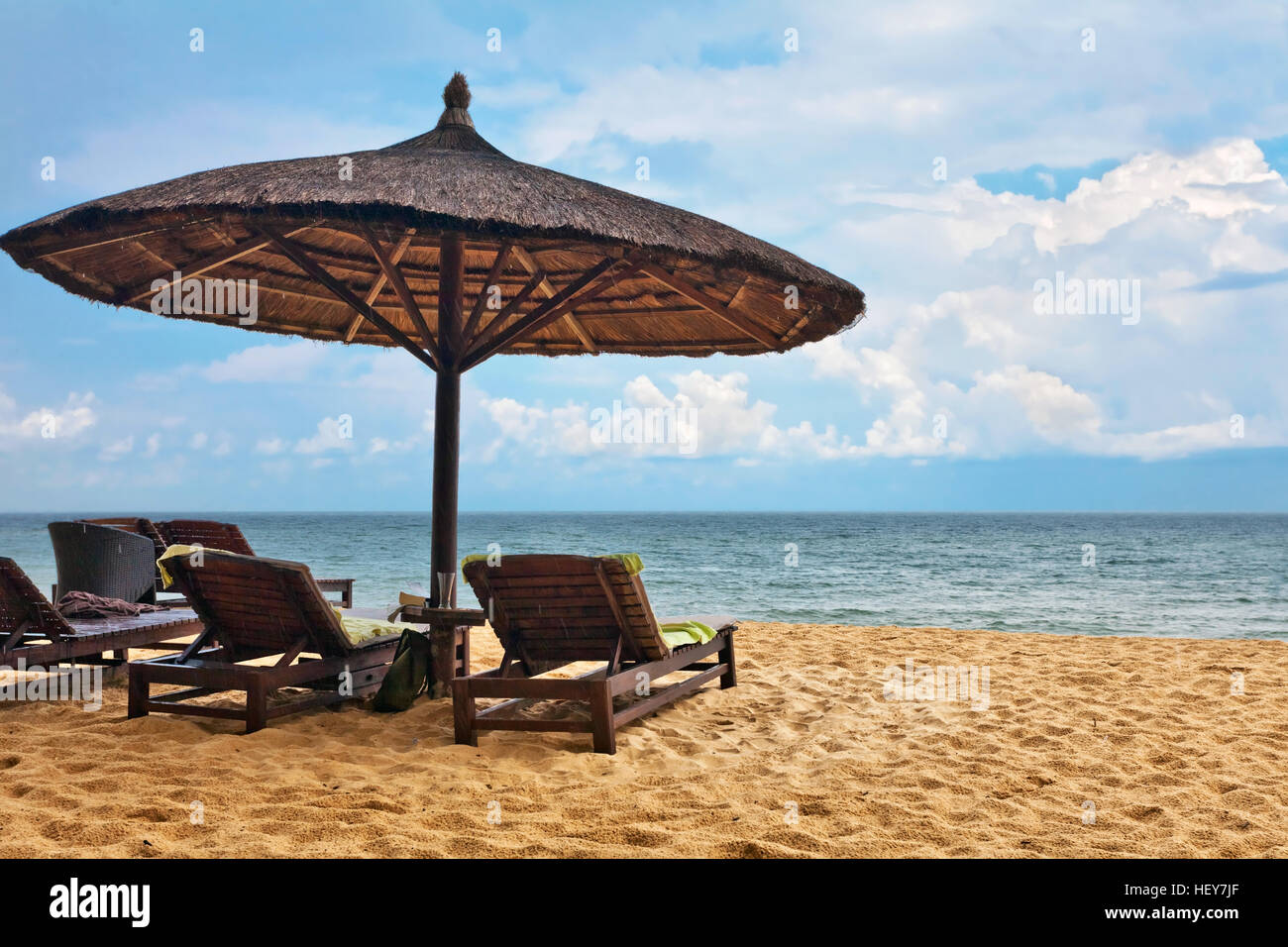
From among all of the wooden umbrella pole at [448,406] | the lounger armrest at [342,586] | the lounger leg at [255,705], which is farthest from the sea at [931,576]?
the lounger leg at [255,705]

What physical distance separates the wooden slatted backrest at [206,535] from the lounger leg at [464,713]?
3181mm

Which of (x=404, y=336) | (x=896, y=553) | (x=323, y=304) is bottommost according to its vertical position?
(x=896, y=553)

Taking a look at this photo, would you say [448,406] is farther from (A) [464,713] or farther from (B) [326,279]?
(A) [464,713]

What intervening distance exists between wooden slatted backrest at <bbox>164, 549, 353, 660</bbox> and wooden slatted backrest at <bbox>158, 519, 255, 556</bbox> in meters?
2.15

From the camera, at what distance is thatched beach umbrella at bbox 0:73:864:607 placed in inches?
157

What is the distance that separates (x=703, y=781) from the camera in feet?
11.5

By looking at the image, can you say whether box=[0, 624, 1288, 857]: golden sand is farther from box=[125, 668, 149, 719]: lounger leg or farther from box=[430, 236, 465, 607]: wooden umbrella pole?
box=[430, 236, 465, 607]: wooden umbrella pole

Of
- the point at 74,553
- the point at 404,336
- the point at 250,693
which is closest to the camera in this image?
the point at 250,693

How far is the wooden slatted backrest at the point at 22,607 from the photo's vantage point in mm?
4402
